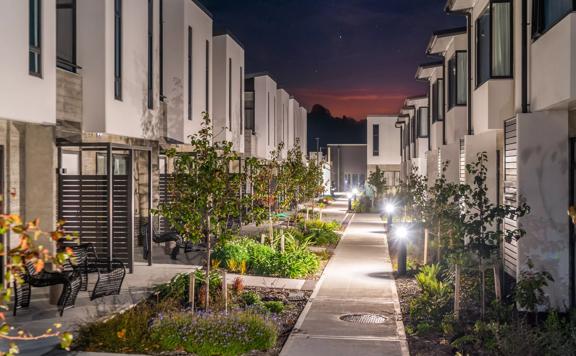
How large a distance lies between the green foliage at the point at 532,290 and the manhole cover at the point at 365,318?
226 centimetres

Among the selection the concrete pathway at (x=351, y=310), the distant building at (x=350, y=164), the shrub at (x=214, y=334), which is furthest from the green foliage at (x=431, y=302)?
the distant building at (x=350, y=164)

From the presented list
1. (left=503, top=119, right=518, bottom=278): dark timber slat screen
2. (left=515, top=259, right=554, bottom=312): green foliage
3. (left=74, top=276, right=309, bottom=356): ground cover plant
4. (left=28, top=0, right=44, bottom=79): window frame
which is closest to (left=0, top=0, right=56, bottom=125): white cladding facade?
(left=28, top=0, right=44, bottom=79): window frame

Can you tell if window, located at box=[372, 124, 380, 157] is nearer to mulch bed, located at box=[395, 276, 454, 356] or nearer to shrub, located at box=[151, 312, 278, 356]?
mulch bed, located at box=[395, 276, 454, 356]

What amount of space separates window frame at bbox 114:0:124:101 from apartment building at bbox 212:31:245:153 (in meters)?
12.1

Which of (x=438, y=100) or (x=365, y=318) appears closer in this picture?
(x=365, y=318)

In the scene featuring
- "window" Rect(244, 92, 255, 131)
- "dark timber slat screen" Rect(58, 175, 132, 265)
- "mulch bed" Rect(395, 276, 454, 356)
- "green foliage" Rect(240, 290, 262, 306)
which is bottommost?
"mulch bed" Rect(395, 276, 454, 356)

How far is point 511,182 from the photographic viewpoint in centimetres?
1271

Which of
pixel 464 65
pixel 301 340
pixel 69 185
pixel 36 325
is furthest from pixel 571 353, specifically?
pixel 464 65

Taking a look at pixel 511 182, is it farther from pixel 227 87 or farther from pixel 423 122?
pixel 423 122

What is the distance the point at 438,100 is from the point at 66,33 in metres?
15.4

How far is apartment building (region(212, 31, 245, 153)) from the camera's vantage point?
99.5ft

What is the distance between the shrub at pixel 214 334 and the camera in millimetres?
9250

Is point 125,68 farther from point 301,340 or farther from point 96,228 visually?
point 301,340

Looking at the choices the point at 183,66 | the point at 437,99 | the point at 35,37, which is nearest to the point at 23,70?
the point at 35,37
